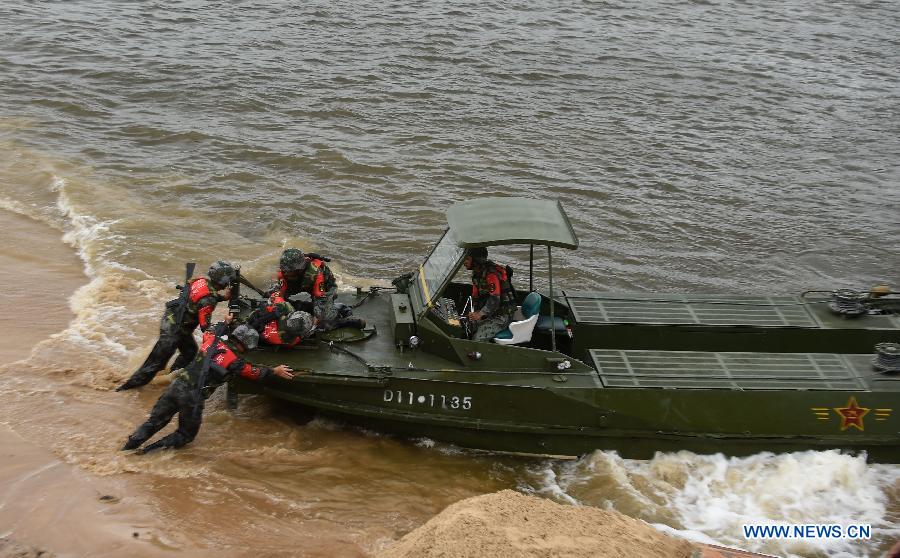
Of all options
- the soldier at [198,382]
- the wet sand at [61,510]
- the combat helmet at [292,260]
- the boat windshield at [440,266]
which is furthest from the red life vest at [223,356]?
the boat windshield at [440,266]

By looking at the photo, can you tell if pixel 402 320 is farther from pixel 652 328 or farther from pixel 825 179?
pixel 825 179

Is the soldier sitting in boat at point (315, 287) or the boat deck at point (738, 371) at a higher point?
the soldier sitting in boat at point (315, 287)

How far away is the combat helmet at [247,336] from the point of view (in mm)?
8133

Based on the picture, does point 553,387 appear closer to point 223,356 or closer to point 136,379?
point 223,356

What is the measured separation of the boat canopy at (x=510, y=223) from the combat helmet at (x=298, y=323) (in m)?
1.56

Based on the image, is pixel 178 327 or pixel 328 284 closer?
pixel 178 327

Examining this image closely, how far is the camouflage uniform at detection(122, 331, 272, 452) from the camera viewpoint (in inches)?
313

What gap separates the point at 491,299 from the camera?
872 centimetres

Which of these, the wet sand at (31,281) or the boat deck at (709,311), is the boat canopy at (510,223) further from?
the wet sand at (31,281)

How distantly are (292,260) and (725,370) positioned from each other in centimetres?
423

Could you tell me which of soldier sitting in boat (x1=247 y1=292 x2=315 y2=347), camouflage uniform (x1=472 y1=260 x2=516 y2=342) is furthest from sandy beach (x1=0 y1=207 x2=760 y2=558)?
camouflage uniform (x1=472 y1=260 x2=516 y2=342)

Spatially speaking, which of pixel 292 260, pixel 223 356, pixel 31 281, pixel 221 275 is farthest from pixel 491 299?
pixel 31 281

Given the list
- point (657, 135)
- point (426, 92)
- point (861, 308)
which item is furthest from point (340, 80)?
point (861, 308)

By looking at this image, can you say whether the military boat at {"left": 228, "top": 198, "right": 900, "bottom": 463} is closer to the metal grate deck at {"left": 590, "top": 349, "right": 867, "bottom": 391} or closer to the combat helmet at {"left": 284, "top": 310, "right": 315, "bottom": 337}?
the metal grate deck at {"left": 590, "top": 349, "right": 867, "bottom": 391}
